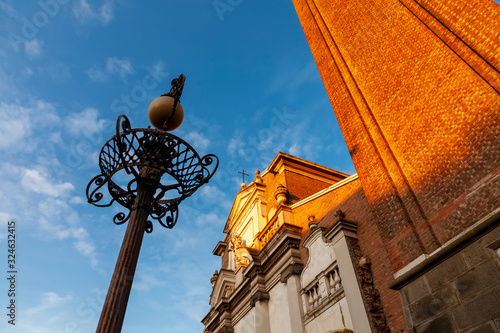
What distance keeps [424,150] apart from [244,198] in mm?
13455

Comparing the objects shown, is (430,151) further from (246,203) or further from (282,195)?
(246,203)

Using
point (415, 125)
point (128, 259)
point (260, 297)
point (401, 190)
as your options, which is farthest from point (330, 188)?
point (128, 259)

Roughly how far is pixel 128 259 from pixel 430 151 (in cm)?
573

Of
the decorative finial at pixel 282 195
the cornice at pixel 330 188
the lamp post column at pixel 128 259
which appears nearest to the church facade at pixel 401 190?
the cornice at pixel 330 188

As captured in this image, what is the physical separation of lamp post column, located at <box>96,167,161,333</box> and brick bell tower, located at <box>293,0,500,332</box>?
4.29 meters

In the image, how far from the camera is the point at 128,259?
3.45 m

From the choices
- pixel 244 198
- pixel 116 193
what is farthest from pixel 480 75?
pixel 244 198

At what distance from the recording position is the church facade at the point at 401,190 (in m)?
5.21

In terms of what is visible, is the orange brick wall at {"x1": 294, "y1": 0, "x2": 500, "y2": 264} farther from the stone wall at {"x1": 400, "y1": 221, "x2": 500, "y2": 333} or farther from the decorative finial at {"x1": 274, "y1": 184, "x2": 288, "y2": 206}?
the decorative finial at {"x1": 274, "y1": 184, "x2": 288, "y2": 206}

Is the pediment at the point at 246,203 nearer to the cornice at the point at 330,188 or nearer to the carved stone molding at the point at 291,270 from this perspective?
the cornice at the point at 330,188

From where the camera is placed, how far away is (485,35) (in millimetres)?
6285

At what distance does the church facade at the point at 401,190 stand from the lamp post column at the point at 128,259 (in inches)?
169

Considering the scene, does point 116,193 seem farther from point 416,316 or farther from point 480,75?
point 480,75

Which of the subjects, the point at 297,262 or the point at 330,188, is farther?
the point at 330,188
